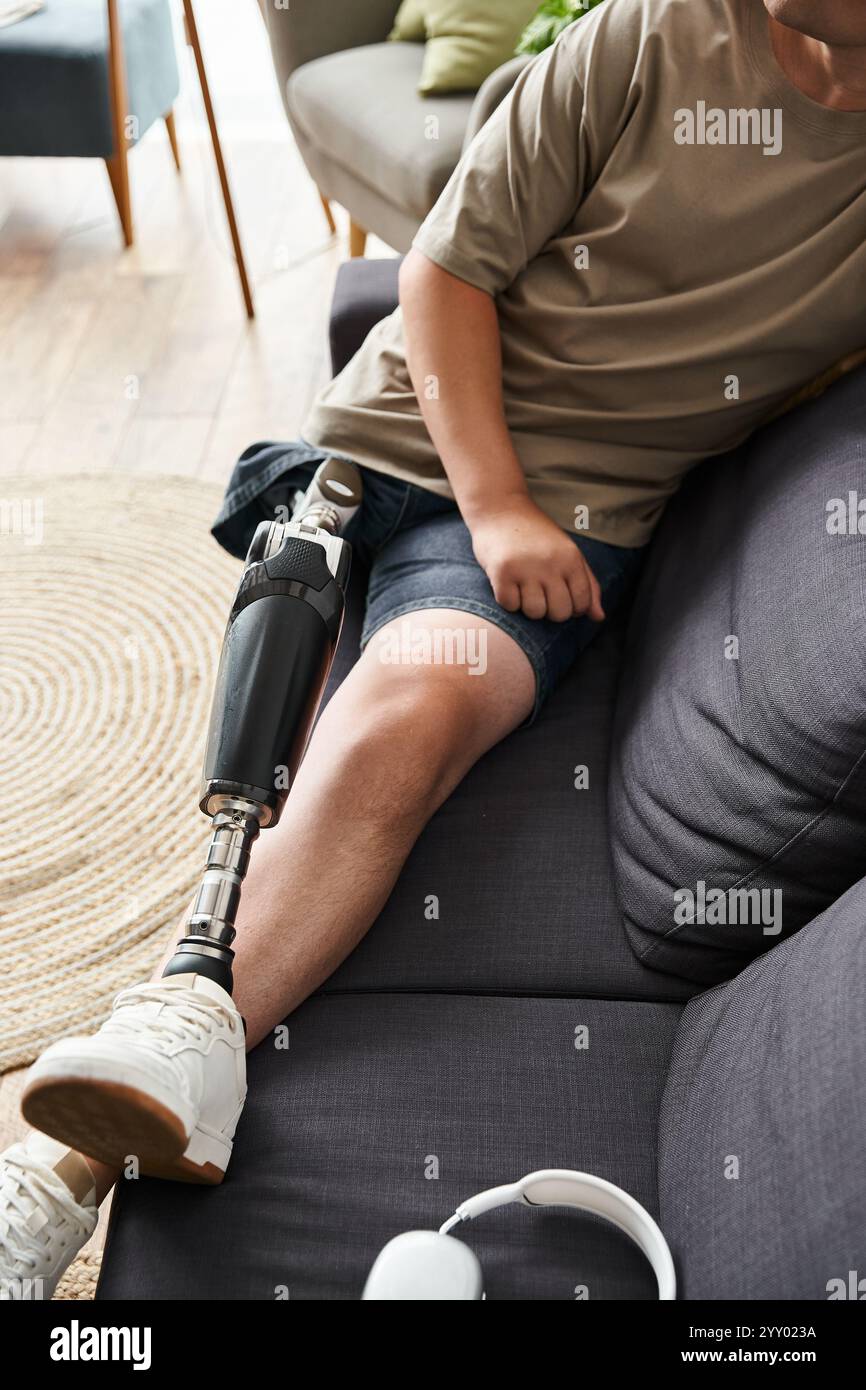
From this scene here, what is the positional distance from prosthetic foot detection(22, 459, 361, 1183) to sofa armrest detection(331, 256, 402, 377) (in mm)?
399

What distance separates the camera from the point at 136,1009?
80 centimetres

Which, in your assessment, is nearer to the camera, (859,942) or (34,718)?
(859,942)

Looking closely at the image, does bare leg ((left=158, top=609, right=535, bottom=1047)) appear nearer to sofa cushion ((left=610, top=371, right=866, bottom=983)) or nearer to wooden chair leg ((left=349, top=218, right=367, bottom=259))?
sofa cushion ((left=610, top=371, right=866, bottom=983))

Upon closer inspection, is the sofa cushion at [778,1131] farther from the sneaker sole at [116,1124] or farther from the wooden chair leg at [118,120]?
the wooden chair leg at [118,120]

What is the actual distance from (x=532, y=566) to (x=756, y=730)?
0.28 metres

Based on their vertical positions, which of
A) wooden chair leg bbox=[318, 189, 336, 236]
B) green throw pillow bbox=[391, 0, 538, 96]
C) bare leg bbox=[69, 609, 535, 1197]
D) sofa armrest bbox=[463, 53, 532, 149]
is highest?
green throw pillow bbox=[391, 0, 538, 96]

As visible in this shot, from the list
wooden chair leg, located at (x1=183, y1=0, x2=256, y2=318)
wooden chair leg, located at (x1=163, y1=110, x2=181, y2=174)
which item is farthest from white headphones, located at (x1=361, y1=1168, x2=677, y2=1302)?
wooden chair leg, located at (x1=163, y1=110, x2=181, y2=174)

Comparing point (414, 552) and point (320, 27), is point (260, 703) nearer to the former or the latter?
point (414, 552)

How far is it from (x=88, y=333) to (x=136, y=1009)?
191 centimetres

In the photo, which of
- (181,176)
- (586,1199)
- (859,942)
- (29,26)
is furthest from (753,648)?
(181,176)

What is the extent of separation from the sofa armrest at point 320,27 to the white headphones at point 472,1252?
2212mm

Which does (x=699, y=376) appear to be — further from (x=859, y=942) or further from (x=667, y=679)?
(x=859, y=942)

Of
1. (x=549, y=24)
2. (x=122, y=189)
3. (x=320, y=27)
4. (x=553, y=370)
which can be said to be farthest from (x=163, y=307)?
(x=553, y=370)

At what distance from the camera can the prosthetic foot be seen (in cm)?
73
